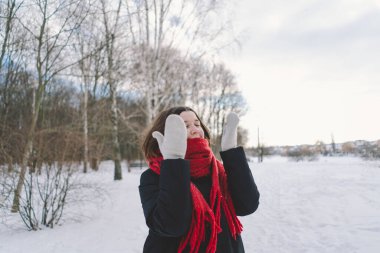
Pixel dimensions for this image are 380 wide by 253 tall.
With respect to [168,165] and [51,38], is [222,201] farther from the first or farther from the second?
[51,38]

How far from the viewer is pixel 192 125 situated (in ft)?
4.83

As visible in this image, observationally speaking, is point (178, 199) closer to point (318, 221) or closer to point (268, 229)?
point (268, 229)

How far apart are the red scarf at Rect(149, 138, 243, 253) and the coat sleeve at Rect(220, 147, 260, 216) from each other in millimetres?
64

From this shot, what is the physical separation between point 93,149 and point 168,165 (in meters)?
5.81

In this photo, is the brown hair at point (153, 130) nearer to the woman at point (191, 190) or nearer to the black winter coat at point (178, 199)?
the woman at point (191, 190)

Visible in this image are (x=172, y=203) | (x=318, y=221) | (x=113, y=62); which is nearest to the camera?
(x=172, y=203)

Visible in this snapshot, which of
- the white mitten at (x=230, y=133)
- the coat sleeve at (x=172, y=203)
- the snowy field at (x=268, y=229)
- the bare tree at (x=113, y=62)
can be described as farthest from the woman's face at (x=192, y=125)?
the bare tree at (x=113, y=62)

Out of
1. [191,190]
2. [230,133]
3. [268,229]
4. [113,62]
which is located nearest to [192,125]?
[230,133]

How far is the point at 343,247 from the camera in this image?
4164mm

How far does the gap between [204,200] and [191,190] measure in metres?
0.08

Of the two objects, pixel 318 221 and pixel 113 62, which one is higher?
pixel 113 62

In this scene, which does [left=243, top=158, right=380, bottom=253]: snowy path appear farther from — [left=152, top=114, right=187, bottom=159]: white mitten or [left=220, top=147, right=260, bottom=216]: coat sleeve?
[left=152, top=114, right=187, bottom=159]: white mitten

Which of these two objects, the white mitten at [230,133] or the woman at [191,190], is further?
the white mitten at [230,133]

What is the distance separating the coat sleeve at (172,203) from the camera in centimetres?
118
